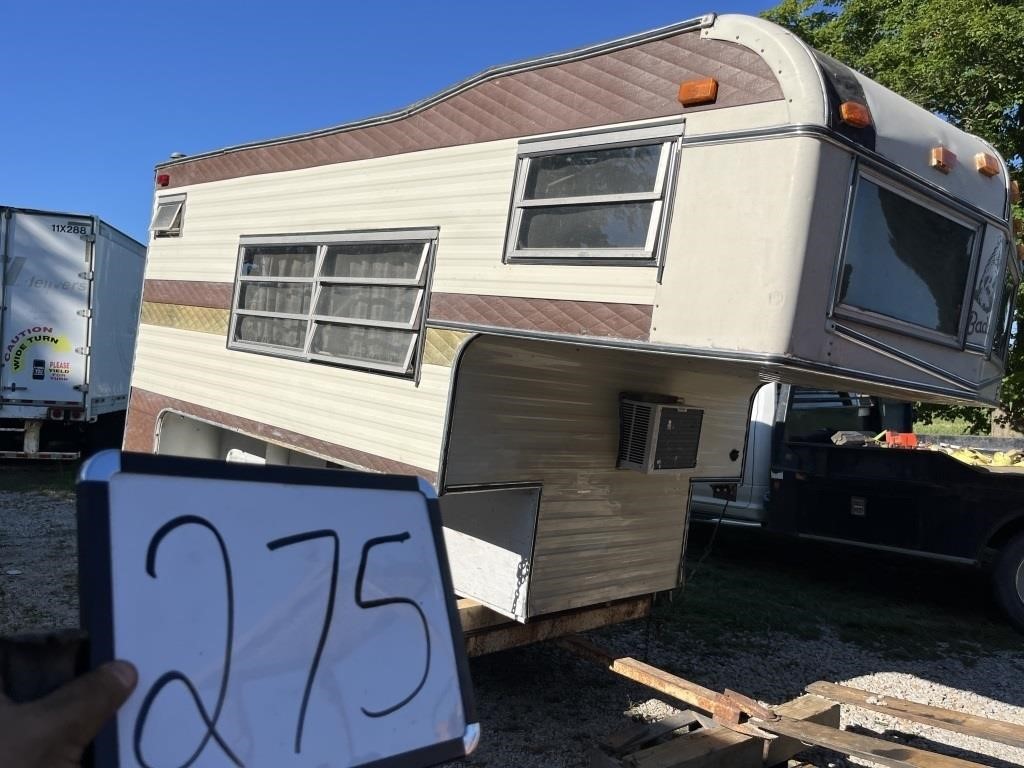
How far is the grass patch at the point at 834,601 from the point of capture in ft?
19.9

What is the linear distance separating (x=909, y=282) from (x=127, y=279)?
35.4 ft

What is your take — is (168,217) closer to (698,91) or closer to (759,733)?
(698,91)

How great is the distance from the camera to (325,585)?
5.73ft

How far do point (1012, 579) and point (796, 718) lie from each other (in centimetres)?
398

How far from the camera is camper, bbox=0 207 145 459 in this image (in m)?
9.70

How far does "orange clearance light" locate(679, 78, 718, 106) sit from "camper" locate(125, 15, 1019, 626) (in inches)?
0.5

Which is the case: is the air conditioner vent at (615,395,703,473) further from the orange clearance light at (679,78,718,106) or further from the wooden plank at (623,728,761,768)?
the orange clearance light at (679,78,718,106)

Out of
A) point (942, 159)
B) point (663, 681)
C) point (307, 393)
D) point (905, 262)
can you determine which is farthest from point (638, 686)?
point (942, 159)

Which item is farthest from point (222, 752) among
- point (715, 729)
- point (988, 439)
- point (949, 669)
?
point (988, 439)

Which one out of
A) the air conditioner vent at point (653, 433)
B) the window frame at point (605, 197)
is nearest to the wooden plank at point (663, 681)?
the air conditioner vent at point (653, 433)

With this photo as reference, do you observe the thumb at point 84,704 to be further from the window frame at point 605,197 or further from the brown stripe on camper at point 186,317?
the brown stripe on camper at point 186,317

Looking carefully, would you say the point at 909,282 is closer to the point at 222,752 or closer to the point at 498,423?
the point at 498,423

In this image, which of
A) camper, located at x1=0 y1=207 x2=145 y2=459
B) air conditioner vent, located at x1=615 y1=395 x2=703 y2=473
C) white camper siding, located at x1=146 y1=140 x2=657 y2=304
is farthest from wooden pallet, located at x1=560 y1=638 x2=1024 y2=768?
camper, located at x1=0 y1=207 x2=145 y2=459

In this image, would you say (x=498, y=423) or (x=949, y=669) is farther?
(x=949, y=669)
